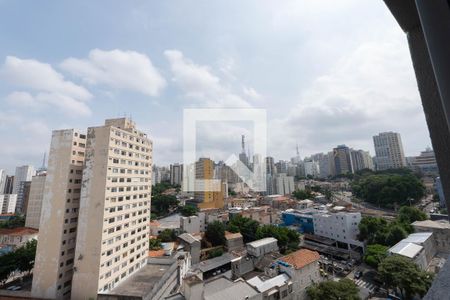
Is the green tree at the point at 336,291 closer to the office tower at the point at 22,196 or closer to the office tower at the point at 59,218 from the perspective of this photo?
the office tower at the point at 59,218

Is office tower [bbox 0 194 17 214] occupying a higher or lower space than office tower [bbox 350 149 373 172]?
lower

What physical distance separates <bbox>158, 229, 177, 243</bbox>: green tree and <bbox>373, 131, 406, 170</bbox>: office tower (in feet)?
74.8

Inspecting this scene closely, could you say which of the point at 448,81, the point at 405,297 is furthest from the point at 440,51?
the point at 405,297

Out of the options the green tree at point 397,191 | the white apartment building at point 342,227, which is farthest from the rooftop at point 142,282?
the green tree at point 397,191

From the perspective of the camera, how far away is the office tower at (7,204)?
17.9m

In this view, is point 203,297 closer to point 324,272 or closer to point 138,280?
point 138,280

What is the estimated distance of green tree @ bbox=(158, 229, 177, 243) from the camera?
940 cm

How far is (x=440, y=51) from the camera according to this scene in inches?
7.6

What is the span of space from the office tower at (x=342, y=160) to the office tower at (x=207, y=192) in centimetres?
1714

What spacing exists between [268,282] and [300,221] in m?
6.56

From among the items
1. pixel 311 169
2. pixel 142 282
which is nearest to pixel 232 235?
pixel 142 282

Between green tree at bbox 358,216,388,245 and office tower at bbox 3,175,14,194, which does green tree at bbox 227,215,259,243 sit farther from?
office tower at bbox 3,175,14,194

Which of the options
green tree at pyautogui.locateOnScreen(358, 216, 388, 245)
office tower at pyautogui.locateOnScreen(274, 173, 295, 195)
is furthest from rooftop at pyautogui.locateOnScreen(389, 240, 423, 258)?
office tower at pyautogui.locateOnScreen(274, 173, 295, 195)

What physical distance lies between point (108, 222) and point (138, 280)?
1.72 metres
